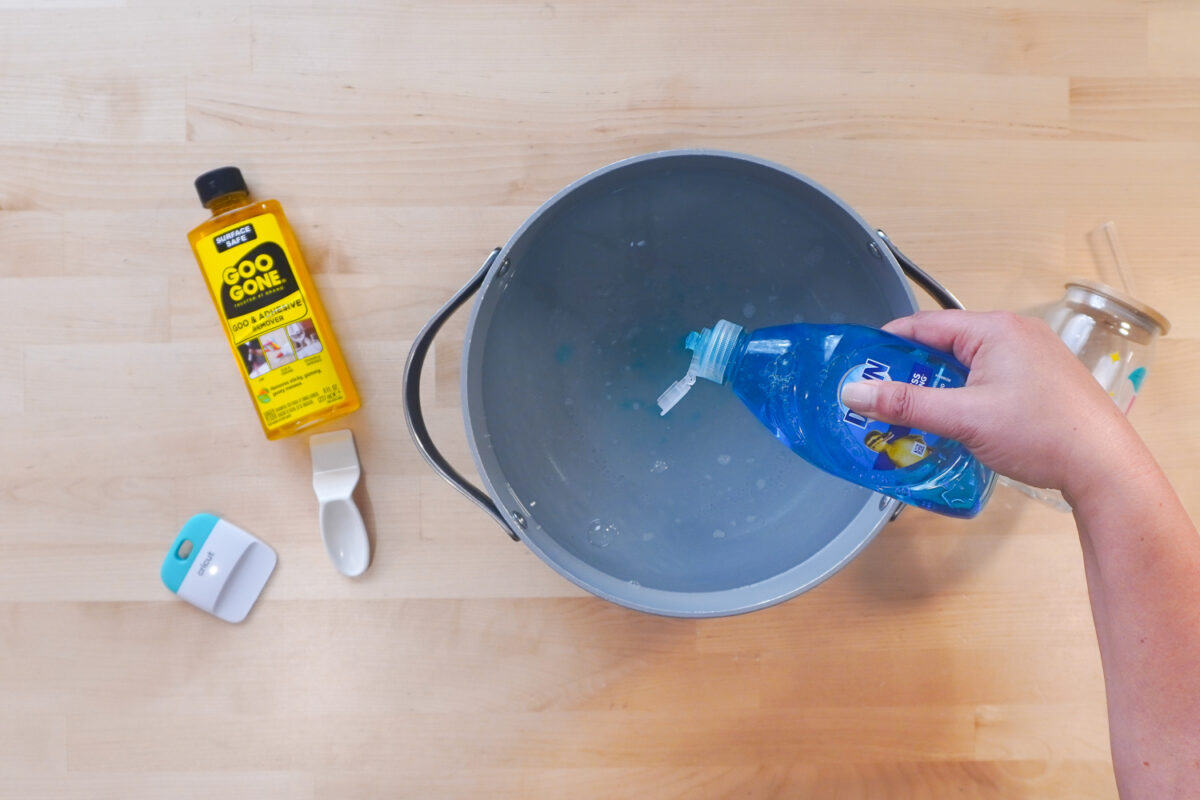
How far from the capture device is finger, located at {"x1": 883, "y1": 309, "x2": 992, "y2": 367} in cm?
53

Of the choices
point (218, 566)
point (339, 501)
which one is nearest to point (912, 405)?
point (339, 501)

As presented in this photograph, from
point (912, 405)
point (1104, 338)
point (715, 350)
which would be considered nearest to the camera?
point (912, 405)

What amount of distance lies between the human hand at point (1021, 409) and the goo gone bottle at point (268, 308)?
45cm

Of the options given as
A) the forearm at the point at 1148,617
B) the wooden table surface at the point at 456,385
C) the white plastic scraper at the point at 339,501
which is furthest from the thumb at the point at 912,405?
the white plastic scraper at the point at 339,501

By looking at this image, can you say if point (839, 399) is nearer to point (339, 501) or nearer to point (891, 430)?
point (891, 430)

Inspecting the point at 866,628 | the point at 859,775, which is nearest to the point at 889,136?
the point at 866,628

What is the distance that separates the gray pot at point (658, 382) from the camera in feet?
2.00

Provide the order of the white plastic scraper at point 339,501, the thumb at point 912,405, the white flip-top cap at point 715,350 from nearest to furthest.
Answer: the thumb at point 912,405 → the white flip-top cap at point 715,350 → the white plastic scraper at point 339,501

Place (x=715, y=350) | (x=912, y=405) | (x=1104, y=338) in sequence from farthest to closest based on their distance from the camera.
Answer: (x=1104, y=338), (x=715, y=350), (x=912, y=405)

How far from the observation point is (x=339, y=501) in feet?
2.32

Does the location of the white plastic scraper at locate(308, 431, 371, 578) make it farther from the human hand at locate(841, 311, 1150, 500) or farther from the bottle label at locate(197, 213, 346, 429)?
the human hand at locate(841, 311, 1150, 500)

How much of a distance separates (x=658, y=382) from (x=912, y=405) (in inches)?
9.4

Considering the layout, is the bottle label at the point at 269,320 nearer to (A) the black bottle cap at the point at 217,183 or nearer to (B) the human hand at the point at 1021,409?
(A) the black bottle cap at the point at 217,183

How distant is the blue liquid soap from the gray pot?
0.05 meters
